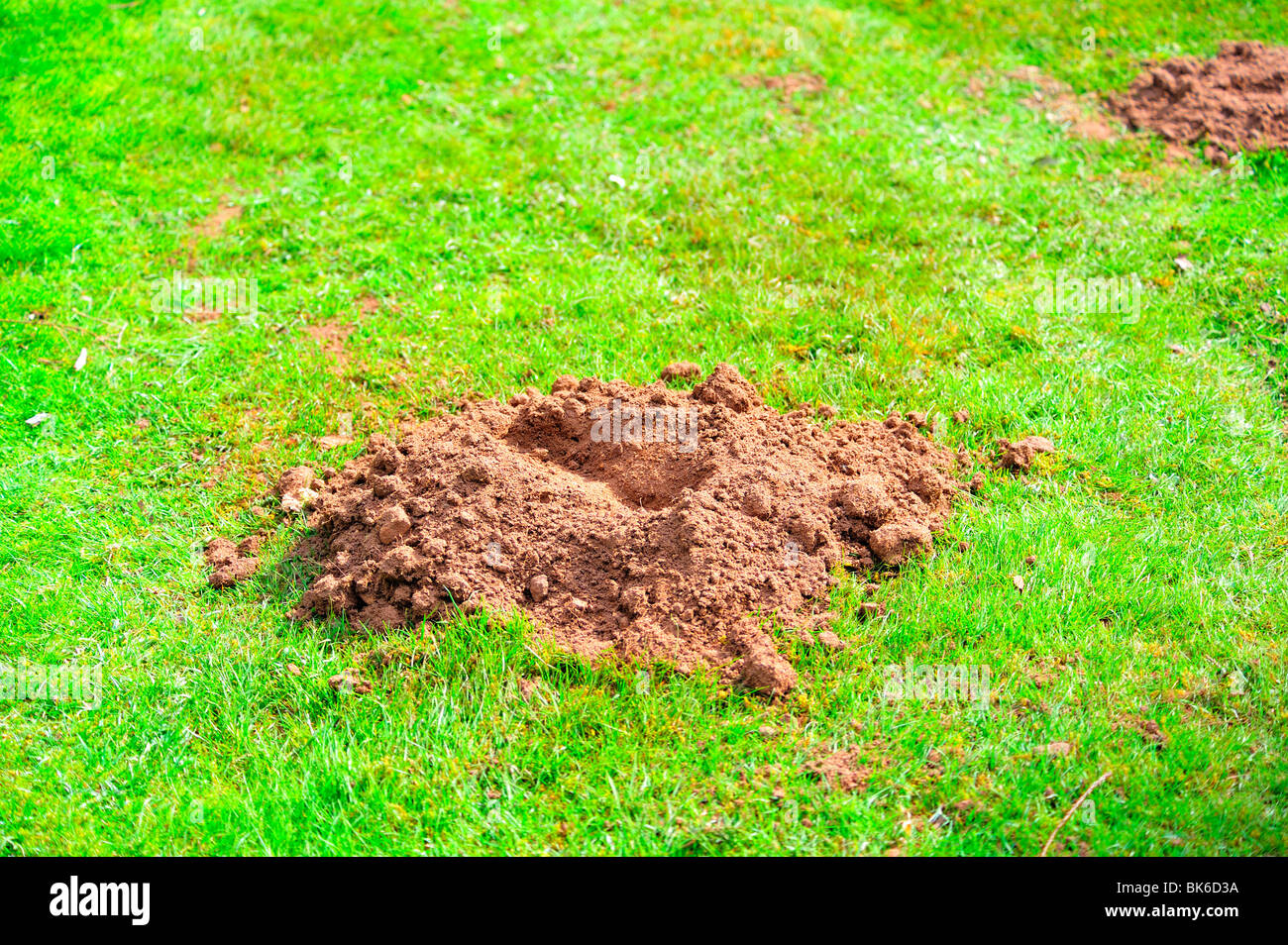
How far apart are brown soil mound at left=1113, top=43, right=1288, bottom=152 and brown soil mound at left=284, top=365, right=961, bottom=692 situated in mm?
4399

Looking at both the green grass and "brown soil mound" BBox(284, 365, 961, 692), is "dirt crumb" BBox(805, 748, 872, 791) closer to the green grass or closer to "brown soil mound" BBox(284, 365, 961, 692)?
the green grass

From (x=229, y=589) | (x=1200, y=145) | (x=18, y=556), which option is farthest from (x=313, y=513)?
(x=1200, y=145)

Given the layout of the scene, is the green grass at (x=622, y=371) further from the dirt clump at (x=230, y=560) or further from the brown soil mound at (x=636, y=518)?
the brown soil mound at (x=636, y=518)

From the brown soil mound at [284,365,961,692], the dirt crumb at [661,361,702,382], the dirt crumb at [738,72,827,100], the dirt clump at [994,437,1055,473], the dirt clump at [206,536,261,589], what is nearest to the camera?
the brown soil mound at [284,365,961,692]

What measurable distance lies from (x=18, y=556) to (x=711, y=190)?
472 centimetres

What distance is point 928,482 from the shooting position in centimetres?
445

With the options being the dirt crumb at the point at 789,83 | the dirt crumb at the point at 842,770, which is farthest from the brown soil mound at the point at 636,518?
the dirt crumb at the point at 789,83

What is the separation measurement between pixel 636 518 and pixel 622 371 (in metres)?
1.38

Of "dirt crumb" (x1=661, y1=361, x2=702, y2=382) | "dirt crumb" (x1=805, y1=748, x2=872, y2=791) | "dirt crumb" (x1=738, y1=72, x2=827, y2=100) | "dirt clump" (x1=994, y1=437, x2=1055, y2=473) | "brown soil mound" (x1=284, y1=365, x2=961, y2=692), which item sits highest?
"dirt crumb" (x1=738, y1=72, x2=827, y2=100)

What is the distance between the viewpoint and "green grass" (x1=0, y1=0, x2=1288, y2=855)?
333 centimetres

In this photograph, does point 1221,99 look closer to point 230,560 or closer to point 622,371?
point 622,371

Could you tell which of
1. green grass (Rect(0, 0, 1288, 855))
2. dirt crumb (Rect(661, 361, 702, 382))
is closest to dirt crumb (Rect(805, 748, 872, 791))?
green grass (Rect(0, 0, 1288, 855))

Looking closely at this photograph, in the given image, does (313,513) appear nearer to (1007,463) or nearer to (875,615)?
(875,615)

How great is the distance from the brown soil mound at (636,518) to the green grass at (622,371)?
0.61 feet
